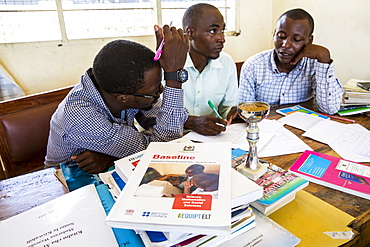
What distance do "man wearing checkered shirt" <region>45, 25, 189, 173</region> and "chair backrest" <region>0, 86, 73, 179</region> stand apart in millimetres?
323

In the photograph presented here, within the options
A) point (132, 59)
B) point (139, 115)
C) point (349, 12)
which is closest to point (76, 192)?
point (132, 59)

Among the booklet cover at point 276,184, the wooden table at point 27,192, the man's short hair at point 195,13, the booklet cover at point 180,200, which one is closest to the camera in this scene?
the booklet cover at point 180,200

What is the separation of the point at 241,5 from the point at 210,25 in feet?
6.48

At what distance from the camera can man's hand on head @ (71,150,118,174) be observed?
917mm

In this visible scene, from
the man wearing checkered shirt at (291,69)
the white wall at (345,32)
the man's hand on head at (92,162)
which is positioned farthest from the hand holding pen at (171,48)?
the white wall at (345,32)

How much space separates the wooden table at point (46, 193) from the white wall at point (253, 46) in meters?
1.65

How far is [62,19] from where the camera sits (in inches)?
91.7

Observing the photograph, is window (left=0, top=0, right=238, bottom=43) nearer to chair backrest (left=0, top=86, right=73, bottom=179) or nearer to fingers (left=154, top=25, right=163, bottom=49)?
chair backrest (left=0, top=86, right=73, bottom=179)

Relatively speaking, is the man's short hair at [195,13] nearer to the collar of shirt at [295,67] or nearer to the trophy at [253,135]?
the collar of shirt at [295,67]

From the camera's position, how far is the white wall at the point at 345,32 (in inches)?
104

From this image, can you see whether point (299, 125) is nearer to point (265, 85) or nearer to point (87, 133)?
point (265, 85)

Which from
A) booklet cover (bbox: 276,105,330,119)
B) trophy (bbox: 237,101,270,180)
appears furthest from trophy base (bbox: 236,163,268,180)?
booklet cover (bbox: 276,105,330,119)

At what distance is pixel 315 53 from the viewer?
156cm

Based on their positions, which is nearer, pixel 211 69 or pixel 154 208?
pixel 154 208
